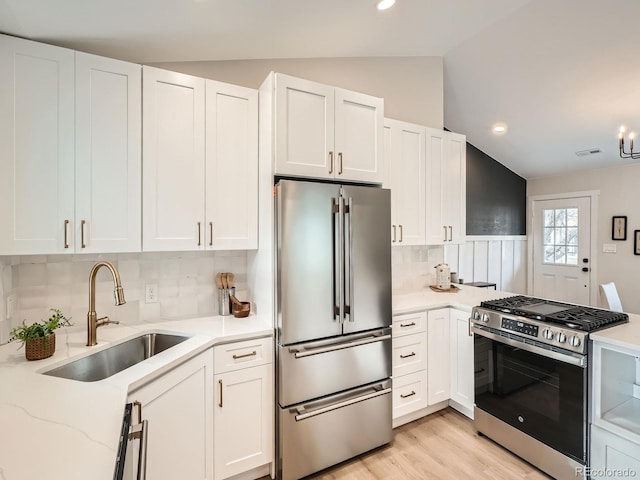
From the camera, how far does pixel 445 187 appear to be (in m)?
3.09

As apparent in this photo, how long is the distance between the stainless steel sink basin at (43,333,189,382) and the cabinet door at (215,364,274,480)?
1.35 feet

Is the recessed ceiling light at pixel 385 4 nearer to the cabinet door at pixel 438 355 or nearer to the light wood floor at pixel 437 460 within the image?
the cabinet door at pixel 438 355

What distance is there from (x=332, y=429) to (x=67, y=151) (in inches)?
87.0

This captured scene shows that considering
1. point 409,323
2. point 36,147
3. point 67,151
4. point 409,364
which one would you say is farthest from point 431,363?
point 36,147

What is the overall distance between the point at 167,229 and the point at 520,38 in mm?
3470

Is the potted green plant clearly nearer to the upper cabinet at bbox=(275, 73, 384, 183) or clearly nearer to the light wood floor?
the upper cabinet at bbox=(275, 73, 384, 183)

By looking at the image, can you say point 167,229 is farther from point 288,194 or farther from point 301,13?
point 301,13

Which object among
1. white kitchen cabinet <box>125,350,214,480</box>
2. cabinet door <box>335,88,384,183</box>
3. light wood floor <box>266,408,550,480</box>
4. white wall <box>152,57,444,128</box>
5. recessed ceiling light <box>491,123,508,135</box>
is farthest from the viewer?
recessed ceiling light <box>491,123,508,135</box>

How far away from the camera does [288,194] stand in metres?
1.92

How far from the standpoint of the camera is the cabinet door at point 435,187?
Result: 3.00 metres

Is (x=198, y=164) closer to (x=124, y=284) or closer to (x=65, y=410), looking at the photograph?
(x=124, y=284)

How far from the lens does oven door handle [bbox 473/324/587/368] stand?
1.83 metres

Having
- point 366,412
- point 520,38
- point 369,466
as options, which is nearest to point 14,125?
point 366,412

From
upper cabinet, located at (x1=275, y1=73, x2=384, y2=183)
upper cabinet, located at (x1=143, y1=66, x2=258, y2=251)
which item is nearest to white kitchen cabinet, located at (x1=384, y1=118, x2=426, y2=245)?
upper cabinet, located at (x1=275, y1=73, x2=384, y2=183)
